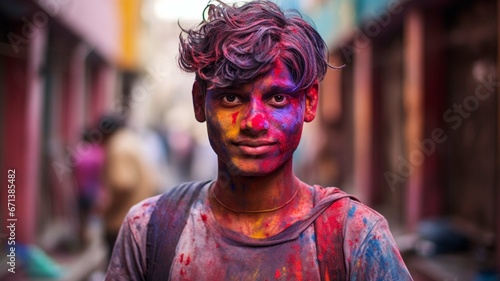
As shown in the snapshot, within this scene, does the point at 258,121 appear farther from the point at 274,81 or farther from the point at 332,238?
the point at 332,238

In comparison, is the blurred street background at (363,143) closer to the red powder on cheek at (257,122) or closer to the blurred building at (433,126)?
the blurred building at (433,126)

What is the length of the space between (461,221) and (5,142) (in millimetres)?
5753

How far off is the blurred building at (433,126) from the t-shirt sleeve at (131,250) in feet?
15.8

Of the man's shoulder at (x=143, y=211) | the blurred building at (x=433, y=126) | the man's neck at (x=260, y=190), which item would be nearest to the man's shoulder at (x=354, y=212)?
the man's neck at (x=260, y=190)

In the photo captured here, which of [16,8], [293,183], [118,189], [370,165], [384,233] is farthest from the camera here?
[370,165]

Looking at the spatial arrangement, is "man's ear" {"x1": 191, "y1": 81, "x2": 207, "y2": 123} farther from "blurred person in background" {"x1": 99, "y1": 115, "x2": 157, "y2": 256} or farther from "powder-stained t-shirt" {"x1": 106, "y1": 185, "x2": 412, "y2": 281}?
"blurred person in background" {"x1": 99, "y1": 115, "x2": 157, "y2": 256}

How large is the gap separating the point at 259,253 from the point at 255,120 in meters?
0.42

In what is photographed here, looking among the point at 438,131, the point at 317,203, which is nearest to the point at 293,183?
the point at 317,203

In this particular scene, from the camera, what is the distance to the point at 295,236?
2281 mm

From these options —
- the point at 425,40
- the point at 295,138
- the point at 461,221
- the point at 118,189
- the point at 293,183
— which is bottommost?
the point at 461,221

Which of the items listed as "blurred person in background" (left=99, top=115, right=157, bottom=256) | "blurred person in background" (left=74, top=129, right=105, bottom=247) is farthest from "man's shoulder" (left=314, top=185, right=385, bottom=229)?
"blurred person in background" (left=74, top=129, right=105, bottom=247)

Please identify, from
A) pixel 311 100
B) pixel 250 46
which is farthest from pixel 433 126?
pixel 250 46

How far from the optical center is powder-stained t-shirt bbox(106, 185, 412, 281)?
2.21m

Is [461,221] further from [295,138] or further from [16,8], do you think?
[295,138]
